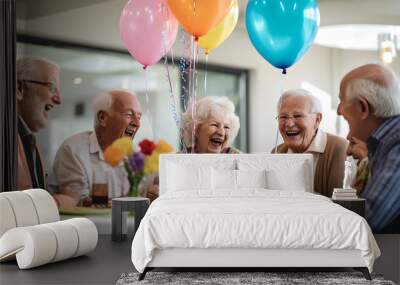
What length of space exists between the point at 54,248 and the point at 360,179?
10.6ft

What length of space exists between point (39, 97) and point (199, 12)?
2524 millimetres

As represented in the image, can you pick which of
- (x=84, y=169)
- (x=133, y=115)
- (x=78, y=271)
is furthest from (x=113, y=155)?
(x=78, y=271)

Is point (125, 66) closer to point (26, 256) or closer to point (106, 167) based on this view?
point (106, 167)

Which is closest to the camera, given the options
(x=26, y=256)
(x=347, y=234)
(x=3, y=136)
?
(x=347, y=234)

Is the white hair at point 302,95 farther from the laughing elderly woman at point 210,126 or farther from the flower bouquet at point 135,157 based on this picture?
the flower bouquet at point 135,157

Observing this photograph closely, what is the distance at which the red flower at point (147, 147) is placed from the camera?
6.49 metres

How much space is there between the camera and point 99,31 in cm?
650

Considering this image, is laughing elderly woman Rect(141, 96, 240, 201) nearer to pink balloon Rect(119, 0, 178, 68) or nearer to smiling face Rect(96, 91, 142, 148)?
smiling face Rect(96, 91, 142, 148)

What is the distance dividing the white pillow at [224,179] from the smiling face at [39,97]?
2.05m

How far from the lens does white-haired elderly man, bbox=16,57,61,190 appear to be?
6.56 metres

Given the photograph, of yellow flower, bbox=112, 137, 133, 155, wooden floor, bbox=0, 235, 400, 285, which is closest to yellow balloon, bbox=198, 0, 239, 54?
yellow flower, bbox=112, 137, 133, 155

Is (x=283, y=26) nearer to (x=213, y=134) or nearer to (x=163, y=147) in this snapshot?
(x=213, y=134)

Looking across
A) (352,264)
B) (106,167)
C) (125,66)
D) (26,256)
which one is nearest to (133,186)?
(106,167)

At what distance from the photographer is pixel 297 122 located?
6.33 m
